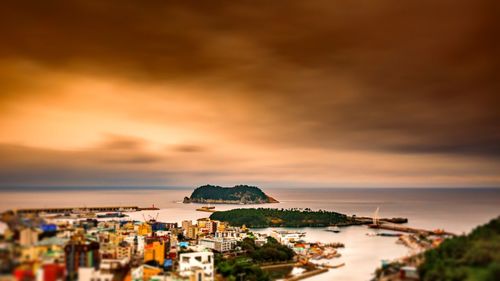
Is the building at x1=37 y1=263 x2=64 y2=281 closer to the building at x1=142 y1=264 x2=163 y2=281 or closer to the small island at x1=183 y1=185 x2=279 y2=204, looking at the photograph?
the building at x1=142 y1=264 x2=163 y2=281

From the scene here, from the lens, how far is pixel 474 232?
5.51 m

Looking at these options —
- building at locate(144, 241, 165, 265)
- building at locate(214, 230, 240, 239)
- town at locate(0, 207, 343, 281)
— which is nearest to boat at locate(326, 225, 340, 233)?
building at locate(214, 230, 240, 239)

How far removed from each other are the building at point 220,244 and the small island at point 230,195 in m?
26.4

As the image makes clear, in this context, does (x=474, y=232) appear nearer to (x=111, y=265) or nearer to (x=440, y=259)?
(x=440, y=259)

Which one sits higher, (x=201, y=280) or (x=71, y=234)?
(x=71, y=234)

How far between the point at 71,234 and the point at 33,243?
145 cm

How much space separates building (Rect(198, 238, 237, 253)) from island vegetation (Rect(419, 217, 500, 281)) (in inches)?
289

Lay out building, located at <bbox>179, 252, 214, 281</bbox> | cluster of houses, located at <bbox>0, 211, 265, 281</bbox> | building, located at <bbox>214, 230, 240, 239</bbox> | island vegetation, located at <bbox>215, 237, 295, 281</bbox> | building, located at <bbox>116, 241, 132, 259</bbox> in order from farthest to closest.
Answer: building, located at <bbox>214, 230, 240, 239</bbox> → island vegetation, located at <bbox>215, 237, 295, 281</bbox> → building, located at <bbox>116, 241, 132, 259</bbox> → building, located at <bbox>179, 252, 214, 281</bbox> → cluster of houses, located at <bbox>0, 211, 265, 281</bbox>

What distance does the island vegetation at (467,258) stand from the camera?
428 centimetres

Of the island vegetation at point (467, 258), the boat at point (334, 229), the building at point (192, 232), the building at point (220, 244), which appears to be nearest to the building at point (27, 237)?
the island vegetation at point (467, 258)

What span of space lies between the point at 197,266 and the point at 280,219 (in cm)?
1428

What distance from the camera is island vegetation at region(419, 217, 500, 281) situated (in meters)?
4.28

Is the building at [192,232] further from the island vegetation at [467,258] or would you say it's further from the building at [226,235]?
the island vegetation at [467,258]

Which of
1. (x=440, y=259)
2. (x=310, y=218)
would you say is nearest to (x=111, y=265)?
(x=440, y=259)
